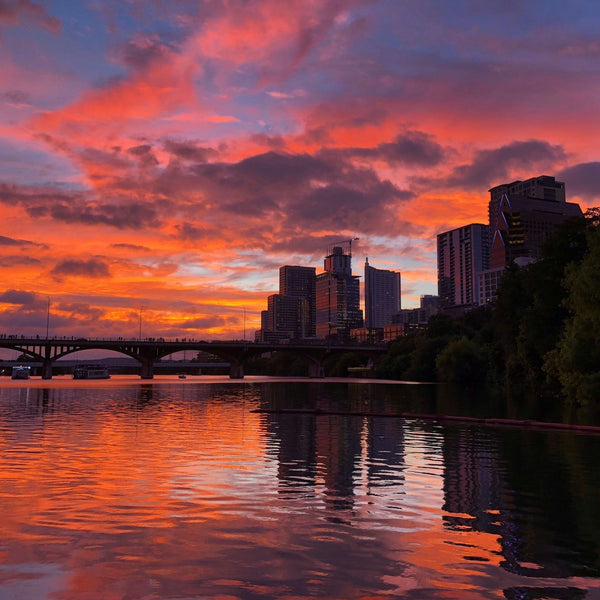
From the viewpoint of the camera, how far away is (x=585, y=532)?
1512 centimetres

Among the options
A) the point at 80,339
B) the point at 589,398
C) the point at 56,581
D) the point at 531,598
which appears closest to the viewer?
the point at 531,598

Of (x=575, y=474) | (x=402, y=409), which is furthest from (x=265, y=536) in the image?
(x=402, y=409)

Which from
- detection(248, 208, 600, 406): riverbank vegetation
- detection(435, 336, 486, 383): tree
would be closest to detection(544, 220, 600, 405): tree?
detection(248, 208, 600, 406): riverbank vegetation

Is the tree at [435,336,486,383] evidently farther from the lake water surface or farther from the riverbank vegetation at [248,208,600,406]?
the lake water surface

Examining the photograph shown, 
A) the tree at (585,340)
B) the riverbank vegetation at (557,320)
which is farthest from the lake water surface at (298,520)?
the riverbank vegetation at (557,320)

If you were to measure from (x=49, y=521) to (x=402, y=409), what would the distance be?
51.4 m

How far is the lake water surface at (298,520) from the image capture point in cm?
1144

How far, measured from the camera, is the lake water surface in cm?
1144

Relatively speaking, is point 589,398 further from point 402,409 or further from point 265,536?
point 265,536

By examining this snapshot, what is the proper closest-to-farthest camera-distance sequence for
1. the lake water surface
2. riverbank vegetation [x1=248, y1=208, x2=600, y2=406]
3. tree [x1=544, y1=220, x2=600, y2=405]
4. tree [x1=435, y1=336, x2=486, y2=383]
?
the lake water surface
tree [x1=544, y1=220, x2=600, y2=405]
riverbank vegetation [x1=248, y1=208, x2=600, y2=406]
tree [x1=435, y1=336, x2=486, y2=383]

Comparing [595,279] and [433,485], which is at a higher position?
[595,279]

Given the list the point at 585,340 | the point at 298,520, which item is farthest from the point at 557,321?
the point at 298,520

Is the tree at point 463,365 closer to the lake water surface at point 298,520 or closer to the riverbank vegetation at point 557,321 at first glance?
the riverbank vegetation at point 557,321

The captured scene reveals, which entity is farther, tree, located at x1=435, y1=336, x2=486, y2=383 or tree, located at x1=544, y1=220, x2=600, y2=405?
tree, located at x1=435, y1=336, x2=486, y2=383
